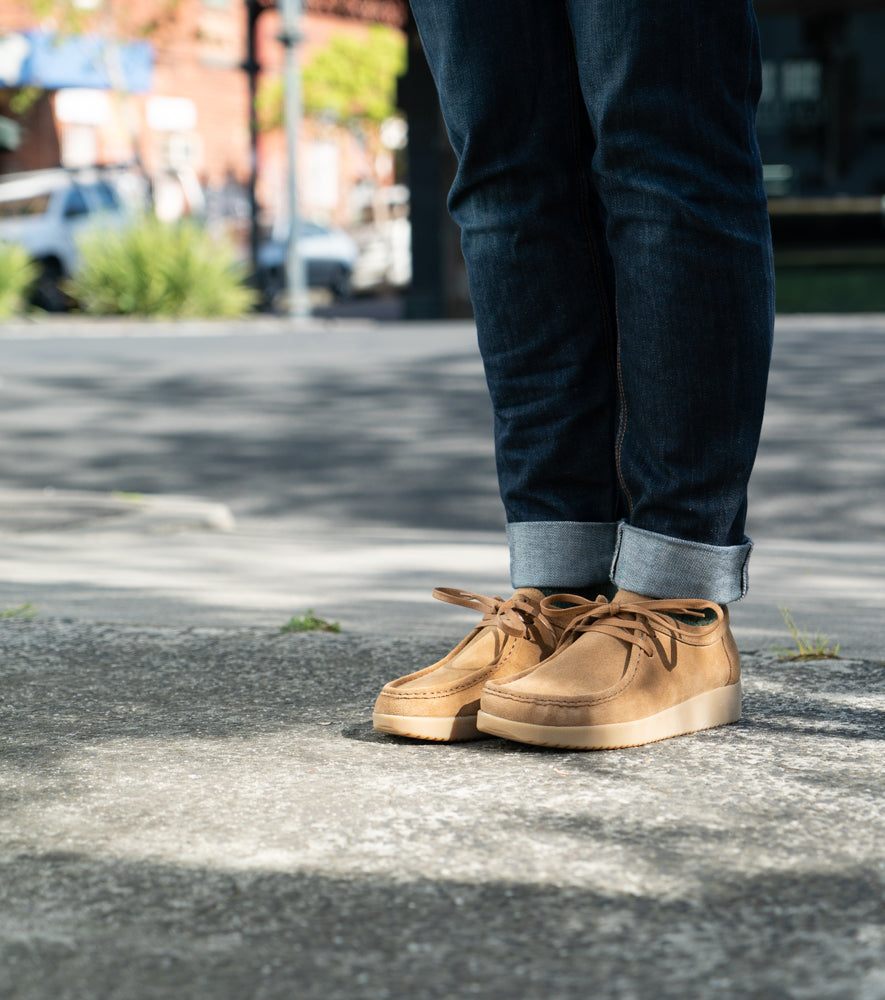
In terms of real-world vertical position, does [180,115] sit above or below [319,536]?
above

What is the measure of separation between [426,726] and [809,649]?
24.9 inches

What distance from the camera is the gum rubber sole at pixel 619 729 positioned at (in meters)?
1.38

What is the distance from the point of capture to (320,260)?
19.0 metres

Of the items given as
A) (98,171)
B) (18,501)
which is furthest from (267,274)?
(18,501)

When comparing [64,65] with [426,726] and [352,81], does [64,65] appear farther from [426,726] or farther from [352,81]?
[426,726]

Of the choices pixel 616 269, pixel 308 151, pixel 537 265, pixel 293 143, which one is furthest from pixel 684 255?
pixel 308 151

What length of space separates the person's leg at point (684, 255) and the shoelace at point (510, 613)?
11 cm

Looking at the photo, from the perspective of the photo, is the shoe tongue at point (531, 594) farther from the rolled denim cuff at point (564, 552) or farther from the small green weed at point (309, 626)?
the small green weed at point (309, 626)

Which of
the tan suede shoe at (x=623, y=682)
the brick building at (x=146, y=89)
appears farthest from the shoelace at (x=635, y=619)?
the brick building at (x=146, y=89)

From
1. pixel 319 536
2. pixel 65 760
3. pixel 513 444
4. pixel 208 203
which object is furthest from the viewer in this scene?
pixel 208 203

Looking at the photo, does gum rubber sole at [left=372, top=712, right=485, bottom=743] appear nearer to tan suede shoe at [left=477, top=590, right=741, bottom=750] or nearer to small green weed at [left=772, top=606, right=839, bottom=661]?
tan suede shoe at [left=477, top=590, right=741, bottom=750]

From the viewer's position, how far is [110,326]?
37.2 feet

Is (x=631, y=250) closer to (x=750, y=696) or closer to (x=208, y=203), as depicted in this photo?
(x=750, y=696)

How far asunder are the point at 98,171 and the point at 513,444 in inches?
727
